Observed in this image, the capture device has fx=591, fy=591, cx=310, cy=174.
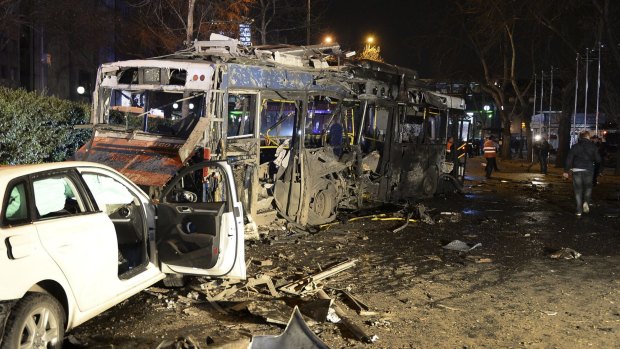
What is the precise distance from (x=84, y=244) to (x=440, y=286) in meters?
4.18

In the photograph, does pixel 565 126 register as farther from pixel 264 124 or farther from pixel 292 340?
pixel 292 340

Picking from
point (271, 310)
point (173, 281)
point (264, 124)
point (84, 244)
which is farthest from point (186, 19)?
point (84, 244)

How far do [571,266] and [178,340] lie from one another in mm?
5720

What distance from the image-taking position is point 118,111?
30.7 ft

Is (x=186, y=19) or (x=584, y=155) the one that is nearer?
(x=584, y=155)

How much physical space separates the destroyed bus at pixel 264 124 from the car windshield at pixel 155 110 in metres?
0.02

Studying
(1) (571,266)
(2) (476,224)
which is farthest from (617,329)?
(2) (476,224)

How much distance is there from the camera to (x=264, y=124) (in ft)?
32.2

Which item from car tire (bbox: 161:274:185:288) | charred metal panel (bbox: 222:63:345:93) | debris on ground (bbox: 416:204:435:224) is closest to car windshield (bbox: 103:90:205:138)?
charred metal panel (bbox: 222:63:345:93)

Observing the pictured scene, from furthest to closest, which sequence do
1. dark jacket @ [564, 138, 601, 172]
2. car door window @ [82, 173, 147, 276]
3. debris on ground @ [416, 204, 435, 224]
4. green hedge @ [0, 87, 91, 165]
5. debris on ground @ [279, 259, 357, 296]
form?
dark jacket @ [564, 138, 601, 172] < debris on ground @ [416, 204, 435, 224] < green hedge @ [0, 87, 91, 165] < debris on ground @ [279, 259, 357, 296] < car door window @ [82, 173, 147, 276]

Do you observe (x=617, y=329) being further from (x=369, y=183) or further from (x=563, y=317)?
(x=369, y=183)

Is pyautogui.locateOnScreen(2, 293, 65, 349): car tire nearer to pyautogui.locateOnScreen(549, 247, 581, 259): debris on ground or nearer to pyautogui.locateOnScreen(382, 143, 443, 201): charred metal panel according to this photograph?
pyautogui.locateOnScreen(549, 247, 581, 259): debris on ground

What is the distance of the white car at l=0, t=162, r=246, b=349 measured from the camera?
403cm

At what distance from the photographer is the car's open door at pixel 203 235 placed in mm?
5633
